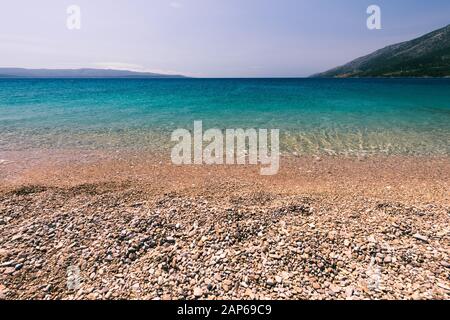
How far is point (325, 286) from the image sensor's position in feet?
15.7

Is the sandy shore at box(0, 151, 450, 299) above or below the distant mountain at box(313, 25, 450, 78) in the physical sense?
below

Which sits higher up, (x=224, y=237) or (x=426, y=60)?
(x=426, y=60)

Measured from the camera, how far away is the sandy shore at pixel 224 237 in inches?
191

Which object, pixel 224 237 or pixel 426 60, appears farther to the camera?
pixel 426 60

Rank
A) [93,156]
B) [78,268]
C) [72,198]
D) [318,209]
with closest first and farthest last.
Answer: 1. [78,268]
2. [318,209]
3. [72,198]
4. [93,156]

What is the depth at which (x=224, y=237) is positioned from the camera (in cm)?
616

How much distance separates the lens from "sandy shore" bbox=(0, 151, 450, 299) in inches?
191

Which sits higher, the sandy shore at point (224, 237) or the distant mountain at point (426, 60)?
the distant mountain at point (426, 60)
